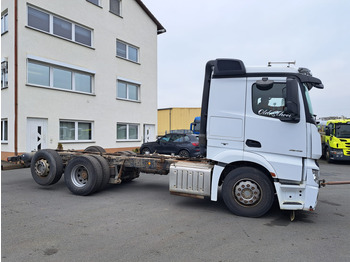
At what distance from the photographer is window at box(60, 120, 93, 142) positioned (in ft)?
47.6

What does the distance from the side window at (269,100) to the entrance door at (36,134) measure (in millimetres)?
11696

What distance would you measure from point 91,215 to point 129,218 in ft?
2.56

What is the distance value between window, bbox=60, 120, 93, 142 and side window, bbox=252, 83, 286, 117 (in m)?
12.2

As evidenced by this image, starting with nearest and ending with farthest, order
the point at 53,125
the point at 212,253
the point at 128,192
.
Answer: the point at 212,253
the point at 128,192
the point at 53,125

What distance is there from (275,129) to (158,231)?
2.77m

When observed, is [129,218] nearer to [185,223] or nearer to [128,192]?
[185,223]

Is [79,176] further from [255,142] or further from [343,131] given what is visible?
[343,131]

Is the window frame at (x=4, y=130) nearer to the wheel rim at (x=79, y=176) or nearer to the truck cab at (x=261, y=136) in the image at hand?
the wheel rim at (x=79, y=176)

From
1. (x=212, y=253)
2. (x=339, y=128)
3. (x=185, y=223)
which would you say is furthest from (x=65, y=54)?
(x=339, y=128)

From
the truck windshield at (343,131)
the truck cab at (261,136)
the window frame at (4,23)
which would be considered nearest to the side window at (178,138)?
the truck windshield at (343,131)

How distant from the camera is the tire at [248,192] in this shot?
193 inches

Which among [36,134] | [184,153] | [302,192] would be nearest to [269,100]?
[302,192]

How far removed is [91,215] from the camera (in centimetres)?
505

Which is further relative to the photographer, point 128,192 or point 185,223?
point 128,192
